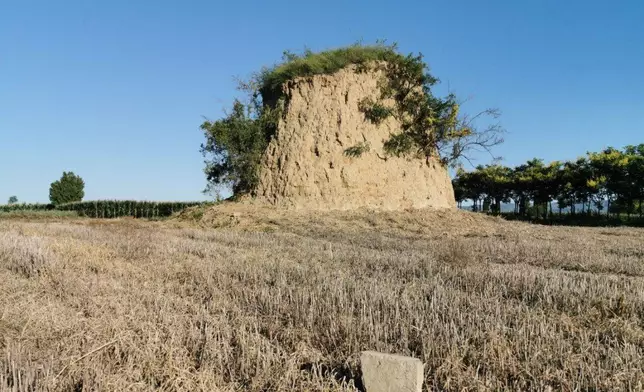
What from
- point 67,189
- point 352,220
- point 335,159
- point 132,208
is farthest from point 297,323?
point 67,189

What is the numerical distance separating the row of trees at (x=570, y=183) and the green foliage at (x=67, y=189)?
4561cm

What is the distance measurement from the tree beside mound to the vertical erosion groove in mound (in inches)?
1.8

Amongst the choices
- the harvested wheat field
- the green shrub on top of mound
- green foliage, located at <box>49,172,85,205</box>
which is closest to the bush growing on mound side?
the green shrub on top of mound

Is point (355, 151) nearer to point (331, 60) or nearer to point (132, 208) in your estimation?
point (331, 60)

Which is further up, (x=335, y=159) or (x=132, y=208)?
(x=335, y=159)

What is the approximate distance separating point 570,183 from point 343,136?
86.1ft

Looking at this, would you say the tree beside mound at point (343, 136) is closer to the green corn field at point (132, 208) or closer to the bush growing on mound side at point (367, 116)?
the bush growing on mound side at point (367, 116)

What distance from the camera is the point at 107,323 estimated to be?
12.3 feet

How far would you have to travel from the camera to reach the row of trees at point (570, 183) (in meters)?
34.7

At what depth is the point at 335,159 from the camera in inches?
798

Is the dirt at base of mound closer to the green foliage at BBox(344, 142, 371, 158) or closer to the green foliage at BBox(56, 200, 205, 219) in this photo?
the green foliage at BBox(344, 142, 371, 158)

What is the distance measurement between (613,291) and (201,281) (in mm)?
4836

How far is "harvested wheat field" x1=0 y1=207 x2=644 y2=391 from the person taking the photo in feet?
9.28

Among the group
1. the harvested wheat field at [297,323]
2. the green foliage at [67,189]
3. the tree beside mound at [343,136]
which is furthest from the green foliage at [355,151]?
the green foliage at [67,189]
